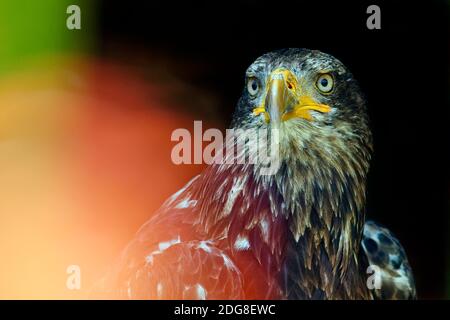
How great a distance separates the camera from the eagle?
244 centimetres

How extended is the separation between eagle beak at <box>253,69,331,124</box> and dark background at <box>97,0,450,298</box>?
381 mm

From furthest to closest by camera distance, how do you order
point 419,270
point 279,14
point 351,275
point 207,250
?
point 419,270 < point 279,14 < point 351,275 < point 207,250

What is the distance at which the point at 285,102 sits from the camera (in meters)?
2.41

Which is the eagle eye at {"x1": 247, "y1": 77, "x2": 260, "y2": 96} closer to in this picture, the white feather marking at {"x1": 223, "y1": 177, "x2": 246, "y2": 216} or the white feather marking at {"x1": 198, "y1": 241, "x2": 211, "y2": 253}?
the white feather marking at {"x1": 223, "y1": 177, "x2": 246, "y2": 216}

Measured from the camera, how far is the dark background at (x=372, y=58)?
2.83 metres

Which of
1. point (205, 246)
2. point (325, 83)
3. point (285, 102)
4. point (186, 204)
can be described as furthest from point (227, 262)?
point (325, 83)

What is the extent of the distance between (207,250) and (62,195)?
715 millimetres

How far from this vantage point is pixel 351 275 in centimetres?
269

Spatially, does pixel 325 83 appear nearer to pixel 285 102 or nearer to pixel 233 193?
pixel 285 102

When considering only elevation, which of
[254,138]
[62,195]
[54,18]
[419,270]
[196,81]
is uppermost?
[54,18]

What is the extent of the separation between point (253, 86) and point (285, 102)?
0.75 ft

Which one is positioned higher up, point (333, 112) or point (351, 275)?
point (333, 112)

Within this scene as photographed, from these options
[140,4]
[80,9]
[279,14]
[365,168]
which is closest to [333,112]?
[365,168]

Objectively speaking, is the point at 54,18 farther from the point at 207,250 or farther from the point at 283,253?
the point at 283,253
